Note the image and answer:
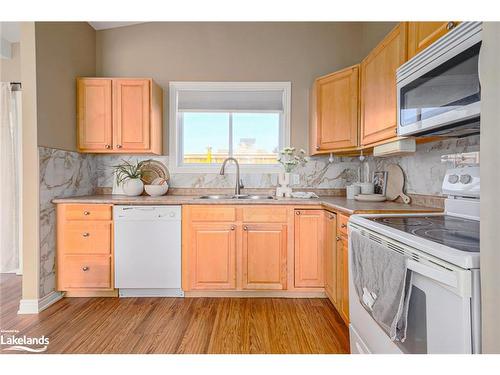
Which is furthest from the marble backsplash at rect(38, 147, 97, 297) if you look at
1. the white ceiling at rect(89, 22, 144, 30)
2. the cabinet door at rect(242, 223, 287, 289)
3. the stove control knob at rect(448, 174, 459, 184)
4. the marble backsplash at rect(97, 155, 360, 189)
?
the stove control knob at rect(448, 174, 459, 184)

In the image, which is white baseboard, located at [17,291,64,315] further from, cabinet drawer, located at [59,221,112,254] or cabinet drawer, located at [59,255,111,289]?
cabinet drawer, located at [59,221,112,254]

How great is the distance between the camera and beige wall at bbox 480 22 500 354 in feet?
2.31

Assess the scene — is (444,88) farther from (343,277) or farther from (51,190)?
(51,190)

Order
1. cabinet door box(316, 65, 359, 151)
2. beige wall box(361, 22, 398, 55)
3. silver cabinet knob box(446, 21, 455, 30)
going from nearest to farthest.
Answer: silver cabinet knob box(446, 21, 455, 30) → cabinet door box(316, 65, 359, 151) → beige wall box(361, 22, 398, 55)

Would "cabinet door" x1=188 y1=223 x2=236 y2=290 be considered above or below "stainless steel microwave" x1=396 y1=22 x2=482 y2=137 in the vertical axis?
below

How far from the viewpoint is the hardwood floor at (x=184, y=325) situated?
1.92 meters

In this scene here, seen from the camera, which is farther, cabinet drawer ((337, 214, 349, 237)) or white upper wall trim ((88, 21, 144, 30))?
white upper wall trim ((88, 21, 144, 30))

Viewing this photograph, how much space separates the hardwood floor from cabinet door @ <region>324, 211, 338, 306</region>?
163 millimetres

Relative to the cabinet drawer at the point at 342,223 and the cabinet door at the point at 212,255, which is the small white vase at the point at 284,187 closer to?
the cabinet door at the point at 212,255

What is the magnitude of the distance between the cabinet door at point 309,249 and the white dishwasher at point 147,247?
1081 millimetres

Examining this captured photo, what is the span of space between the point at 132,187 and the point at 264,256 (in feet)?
5.04

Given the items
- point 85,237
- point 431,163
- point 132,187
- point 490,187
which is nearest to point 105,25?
point 132,187

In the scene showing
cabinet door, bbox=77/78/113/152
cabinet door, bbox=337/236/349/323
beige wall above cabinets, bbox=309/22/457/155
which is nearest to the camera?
beige wall above cabinets, bbox=309/22/457/155

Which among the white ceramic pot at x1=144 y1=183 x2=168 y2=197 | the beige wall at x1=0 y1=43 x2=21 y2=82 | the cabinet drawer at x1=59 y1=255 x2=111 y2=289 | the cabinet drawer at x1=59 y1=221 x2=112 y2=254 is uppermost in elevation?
the beige wall at x1=0 y1=43 x2=21 y2=82
